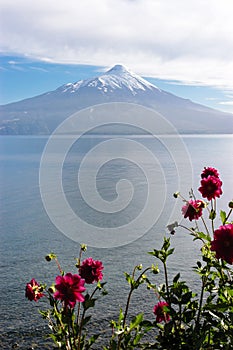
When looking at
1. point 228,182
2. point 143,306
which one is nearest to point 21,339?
point 143,306

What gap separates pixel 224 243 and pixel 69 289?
884 mm

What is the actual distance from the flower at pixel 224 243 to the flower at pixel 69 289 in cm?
78

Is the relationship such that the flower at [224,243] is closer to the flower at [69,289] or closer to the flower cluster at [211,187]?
the flower cluster at [211,187]

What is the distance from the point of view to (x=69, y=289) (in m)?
2.44

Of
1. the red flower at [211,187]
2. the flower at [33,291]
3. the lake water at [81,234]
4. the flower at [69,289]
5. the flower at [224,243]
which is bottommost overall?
the lake water at [81,234]

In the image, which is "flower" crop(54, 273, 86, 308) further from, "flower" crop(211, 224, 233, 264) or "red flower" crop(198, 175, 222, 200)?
"red flower" crop(198, 175, 222, 200)

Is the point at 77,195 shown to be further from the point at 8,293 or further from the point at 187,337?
the point at 187,337

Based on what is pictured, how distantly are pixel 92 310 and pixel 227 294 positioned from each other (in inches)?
192

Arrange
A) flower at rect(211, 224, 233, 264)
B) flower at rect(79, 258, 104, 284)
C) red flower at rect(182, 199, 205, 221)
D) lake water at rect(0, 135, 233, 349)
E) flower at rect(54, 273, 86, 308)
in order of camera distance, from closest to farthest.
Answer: flower at rect(211, 224, 233, 264) < flower at rect(54, 273, 86, 308) < flower at rect(79, 258, 104, 284) < red flower at rect(182, 199, 205, 221) < lake water at rect(0, 135, 233, 349)

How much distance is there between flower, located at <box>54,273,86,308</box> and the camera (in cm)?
244

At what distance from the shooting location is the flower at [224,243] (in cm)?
222

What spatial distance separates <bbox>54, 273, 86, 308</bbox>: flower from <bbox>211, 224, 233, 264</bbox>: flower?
0.78 m

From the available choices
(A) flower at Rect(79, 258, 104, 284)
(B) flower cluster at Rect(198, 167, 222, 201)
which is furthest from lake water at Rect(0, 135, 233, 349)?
(A) flower at Rect(79, 258, 104, 284)

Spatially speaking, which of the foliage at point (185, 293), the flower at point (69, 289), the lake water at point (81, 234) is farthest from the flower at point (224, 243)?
the lake water at point (81, 234)
